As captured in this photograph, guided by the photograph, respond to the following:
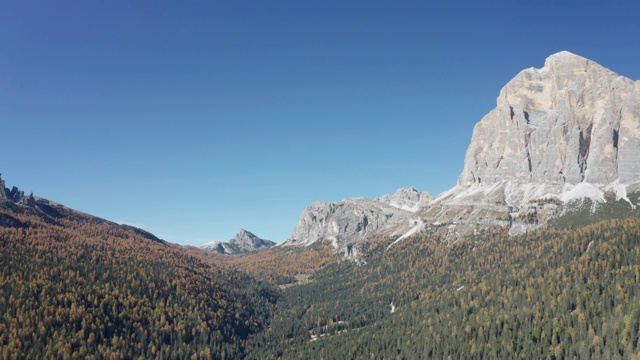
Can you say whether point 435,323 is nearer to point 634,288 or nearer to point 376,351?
point 376,351

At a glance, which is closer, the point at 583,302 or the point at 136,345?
the point at 583,302

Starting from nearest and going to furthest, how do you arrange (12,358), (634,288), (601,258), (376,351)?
(12,358), (634,288), (376,351), (601,258)

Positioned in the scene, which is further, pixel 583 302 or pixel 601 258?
pixel 601 258

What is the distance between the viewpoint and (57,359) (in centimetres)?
15762

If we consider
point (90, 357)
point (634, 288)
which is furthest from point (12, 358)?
point (634, 288)

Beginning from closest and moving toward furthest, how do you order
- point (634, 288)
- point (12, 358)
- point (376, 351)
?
1. point (12, 358)
2. point (634, 288)
3. point (376, 351)

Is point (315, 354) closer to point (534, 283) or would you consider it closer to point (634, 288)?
point (534, 283)

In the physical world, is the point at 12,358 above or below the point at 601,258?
below

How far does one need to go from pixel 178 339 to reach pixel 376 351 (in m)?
82.2

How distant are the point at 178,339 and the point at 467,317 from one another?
119 m

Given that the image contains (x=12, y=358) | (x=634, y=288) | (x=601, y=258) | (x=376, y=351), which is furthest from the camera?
(x=601, y=258)

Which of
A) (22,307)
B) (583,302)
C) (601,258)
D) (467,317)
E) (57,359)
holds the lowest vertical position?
(57,359)

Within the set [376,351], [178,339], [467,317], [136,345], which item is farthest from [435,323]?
[136,345]

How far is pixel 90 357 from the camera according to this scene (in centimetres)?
16038
